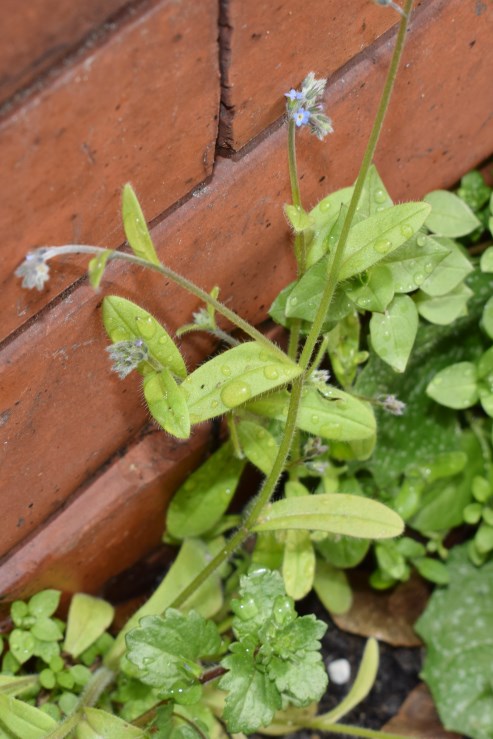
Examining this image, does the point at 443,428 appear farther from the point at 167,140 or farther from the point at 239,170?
the point at 167,140

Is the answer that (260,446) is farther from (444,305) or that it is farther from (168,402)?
(444,305)

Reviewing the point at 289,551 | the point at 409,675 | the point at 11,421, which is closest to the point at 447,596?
the point at 409,675

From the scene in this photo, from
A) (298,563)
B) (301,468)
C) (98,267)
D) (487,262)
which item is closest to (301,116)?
(98,267)

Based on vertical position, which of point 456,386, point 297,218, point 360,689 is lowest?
point 360,689

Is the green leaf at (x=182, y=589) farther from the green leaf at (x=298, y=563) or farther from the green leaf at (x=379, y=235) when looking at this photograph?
the green leaf at (x=379, y=235)

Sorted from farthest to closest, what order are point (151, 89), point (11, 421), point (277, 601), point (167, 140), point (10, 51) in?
point (277, 601) < point (11, 421) < point (167, 140) < point (151, 89) < point (10, 51)

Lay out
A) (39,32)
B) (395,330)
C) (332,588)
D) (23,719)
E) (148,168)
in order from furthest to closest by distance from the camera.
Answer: (332,588) < (395,330) < (23,719) < (148,168) < (39,32)

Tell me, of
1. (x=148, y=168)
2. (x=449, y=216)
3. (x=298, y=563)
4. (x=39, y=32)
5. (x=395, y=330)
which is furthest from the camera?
(x=449, y=216)
